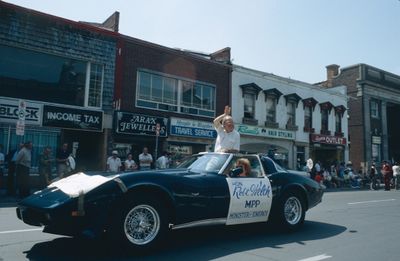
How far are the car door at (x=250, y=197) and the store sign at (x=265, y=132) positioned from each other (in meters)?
15.4

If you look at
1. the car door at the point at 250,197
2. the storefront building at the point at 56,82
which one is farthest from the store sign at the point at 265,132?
the car door at the point at 250,197

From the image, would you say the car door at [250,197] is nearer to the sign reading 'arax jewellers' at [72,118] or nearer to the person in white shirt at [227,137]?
the person in white shirt at [227,137]

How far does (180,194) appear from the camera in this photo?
4930 mm

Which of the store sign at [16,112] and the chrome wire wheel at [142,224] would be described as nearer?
the chrome wire wheel at [142,224]

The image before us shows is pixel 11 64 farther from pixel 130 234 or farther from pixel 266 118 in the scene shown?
pixel 266 118

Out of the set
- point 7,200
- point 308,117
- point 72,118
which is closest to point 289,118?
point 308,117

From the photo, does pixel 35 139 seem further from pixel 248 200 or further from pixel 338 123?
pixel 338 123

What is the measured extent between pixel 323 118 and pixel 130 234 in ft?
84.2

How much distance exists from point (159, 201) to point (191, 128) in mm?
14582

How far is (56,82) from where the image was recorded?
50.2 ft

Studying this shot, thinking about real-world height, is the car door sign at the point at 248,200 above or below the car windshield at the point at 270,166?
below

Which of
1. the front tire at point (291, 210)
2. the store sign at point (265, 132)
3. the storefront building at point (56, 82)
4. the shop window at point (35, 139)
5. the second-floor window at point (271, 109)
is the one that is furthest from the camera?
the second-floor window at point (271, 109)

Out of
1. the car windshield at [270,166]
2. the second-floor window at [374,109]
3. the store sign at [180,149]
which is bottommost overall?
the car windshield at [270,166]

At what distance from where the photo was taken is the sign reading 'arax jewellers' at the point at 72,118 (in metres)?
14.6
